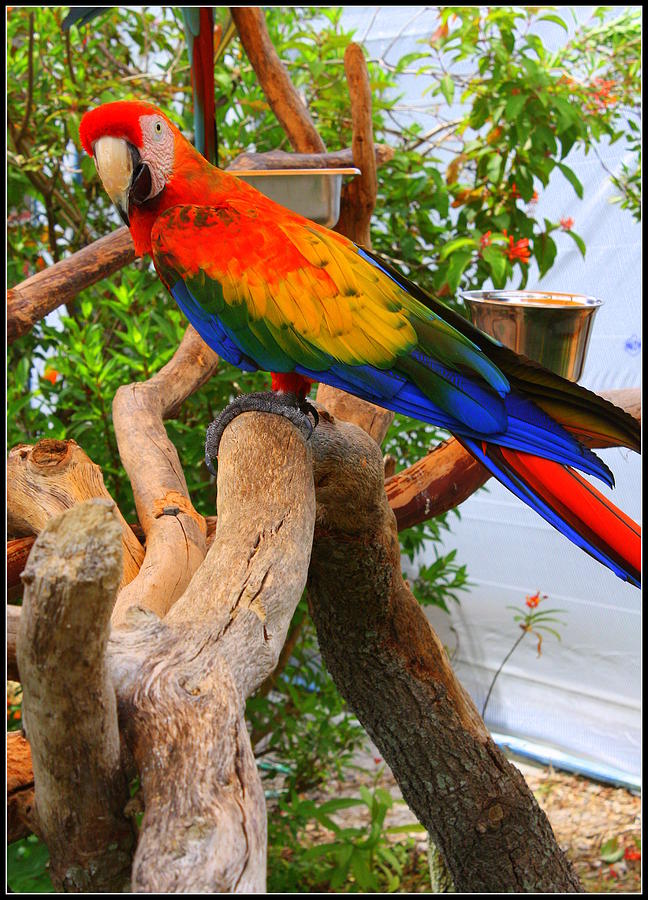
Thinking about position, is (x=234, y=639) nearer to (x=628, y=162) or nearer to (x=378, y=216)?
(x=378, y=216)

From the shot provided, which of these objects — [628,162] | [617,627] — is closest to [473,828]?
[617,627]

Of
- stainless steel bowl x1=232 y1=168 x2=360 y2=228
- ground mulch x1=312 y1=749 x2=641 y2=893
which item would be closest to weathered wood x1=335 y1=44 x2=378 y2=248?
stainless steel bowl x1=232 y1=168 x2=360 y2=228

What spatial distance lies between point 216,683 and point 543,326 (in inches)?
24.6

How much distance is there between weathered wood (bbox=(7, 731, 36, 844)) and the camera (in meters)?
0.60

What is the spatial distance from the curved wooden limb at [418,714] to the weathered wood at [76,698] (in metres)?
0.40

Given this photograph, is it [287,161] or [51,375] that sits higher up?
[287,161]

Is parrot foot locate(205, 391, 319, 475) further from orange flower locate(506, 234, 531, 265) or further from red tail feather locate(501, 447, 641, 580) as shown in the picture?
orange flower locate(506, 234, 531, 265)

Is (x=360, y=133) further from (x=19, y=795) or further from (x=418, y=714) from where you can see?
(x=19, y=795)

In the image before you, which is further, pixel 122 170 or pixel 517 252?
pixel 517 252

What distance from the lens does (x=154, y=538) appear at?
0.72 metres

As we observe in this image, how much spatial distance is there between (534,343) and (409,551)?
1.85 ft

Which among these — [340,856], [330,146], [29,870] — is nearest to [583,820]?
[340,856]

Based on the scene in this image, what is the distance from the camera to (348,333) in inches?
25.5

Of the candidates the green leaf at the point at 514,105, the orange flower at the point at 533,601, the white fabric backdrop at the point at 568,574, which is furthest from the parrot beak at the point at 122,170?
the orange flower at the point at 533,601
